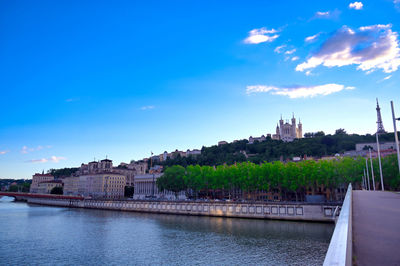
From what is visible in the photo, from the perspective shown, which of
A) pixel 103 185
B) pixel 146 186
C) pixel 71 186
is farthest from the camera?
pixel 71 186

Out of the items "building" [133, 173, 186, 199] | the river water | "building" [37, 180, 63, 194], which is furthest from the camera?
"building" [37, 180, 63, 194]

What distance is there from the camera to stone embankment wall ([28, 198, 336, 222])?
5381cm

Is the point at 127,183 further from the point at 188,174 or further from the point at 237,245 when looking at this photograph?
the point at 237,245

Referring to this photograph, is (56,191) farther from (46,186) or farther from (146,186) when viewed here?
(146,186)

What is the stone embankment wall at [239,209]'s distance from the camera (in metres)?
53.8

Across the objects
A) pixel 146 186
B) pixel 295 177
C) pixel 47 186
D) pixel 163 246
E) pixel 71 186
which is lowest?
pixel 163 246

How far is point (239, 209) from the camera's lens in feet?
205

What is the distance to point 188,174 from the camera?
3772 inches

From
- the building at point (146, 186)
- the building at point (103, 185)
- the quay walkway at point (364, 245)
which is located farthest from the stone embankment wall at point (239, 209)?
the building at point (103, 185)

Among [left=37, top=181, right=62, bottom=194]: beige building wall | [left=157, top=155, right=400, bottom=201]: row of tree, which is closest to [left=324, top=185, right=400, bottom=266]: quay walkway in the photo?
[left=157, top=155, right=400, bottom=201]: row of tree

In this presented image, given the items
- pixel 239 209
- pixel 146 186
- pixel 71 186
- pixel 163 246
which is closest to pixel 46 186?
pixel 71 186

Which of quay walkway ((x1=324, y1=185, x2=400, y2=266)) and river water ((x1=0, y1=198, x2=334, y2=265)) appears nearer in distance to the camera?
quay walkway ((x1=324, y1=185, x2=400, y2=266))

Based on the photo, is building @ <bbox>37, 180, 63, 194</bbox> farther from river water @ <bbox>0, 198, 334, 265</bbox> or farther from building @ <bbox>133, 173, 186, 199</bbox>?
river water @ <bbox>0, 198, 334, 265</bbox>

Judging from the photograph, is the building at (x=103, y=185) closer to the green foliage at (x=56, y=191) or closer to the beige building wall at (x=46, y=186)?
the green foliage at (x=56, y=191)
